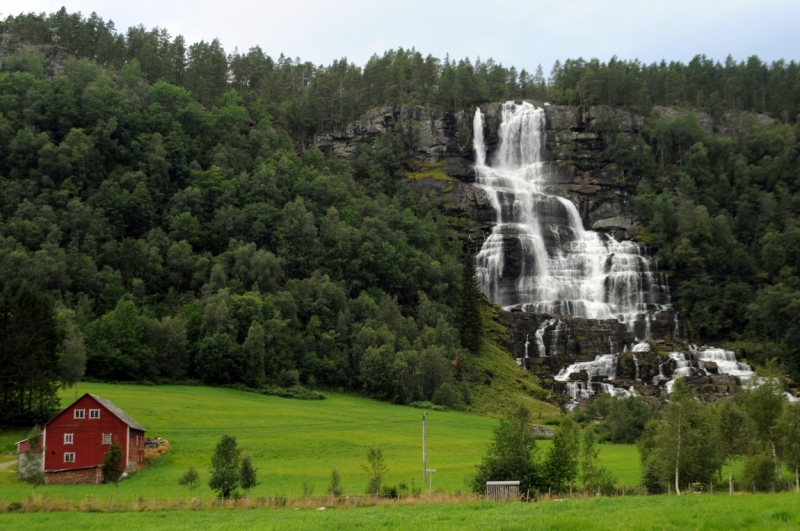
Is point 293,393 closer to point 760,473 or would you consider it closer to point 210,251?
point 210,251

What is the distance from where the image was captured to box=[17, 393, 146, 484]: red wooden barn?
53938 millimetres

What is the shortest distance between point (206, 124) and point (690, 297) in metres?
87.4

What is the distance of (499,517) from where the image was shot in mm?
28750

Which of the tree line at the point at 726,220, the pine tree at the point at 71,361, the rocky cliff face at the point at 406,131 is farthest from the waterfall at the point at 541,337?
the pine tree at the point at 71,361

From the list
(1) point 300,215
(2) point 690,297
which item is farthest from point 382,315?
(2) point 690,297

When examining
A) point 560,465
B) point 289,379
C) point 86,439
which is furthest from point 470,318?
point 560,465

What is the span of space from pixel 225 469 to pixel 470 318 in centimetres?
7553

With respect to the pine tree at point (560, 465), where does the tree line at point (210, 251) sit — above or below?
above

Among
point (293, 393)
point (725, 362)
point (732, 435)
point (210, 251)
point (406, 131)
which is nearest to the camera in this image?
point (732, 435)

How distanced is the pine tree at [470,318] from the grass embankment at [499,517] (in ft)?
257

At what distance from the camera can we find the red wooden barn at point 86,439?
53.9 meters

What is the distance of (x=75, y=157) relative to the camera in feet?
384

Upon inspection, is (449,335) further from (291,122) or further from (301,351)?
(291,122)

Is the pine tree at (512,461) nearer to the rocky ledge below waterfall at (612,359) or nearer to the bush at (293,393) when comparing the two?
the bush at (293,393)
